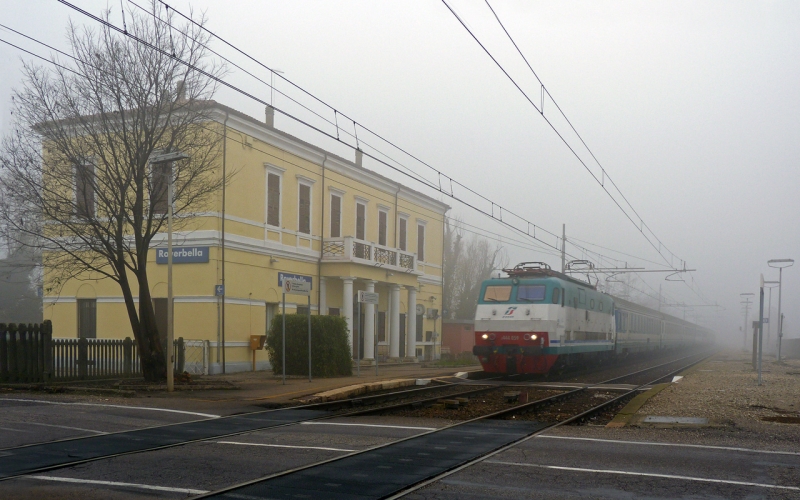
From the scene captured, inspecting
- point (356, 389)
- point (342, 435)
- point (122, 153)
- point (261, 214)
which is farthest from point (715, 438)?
point (261, 214)

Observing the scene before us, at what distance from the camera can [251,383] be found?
20.9m

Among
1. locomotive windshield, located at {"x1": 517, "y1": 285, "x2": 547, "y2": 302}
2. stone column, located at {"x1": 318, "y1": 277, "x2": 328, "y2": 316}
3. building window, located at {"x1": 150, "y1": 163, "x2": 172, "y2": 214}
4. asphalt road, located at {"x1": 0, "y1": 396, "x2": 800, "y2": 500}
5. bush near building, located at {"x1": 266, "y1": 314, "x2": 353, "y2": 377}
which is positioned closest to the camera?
asphalt road, located at {"x1": 0, "y1": 396, "x2": 800, "y2": 500}

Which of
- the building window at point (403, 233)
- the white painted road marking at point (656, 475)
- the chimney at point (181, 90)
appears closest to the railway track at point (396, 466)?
the white painted road marking at point (656, 475)

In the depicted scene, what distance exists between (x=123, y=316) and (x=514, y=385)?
14.5m

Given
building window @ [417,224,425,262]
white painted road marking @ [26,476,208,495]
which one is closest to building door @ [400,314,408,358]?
building window @ [417,224,425,262]

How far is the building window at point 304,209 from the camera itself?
31578 mm

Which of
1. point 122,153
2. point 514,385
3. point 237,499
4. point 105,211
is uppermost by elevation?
point 122,153

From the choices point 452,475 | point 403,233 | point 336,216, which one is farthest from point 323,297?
point 452,475

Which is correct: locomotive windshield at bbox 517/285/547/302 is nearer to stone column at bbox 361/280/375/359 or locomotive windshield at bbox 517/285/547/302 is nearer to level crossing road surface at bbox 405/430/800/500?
stone column at bbox 361/280/375/359

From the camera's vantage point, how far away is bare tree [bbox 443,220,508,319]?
59406 millimetres

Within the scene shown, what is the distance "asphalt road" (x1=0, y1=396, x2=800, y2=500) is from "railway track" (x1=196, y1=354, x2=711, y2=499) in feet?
0.79

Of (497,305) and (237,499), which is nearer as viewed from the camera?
(237,499)

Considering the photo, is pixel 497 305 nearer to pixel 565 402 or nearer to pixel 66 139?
pixel 565 402

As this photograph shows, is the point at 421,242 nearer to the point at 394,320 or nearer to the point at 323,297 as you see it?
the point at 394,320
